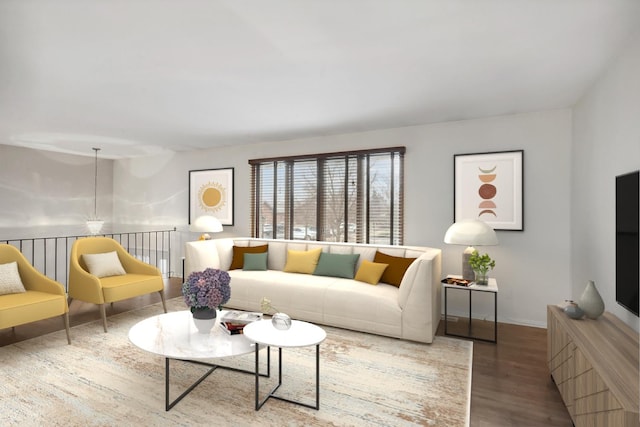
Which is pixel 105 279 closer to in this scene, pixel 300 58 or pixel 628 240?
pixel 300 58

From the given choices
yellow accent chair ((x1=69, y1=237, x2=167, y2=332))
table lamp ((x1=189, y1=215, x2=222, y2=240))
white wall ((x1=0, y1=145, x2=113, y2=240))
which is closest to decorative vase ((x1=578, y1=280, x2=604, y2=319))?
yellow accent chair ((x1=69, y1=237, x2=167, y2=332))

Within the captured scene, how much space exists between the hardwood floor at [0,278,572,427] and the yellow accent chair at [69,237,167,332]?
0.37m

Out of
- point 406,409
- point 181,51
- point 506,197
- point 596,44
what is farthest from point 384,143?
point 406,409

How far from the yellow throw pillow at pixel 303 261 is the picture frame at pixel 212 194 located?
177cm

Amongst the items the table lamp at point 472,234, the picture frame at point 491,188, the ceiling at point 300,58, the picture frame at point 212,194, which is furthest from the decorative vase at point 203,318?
the picture frame at point 212,194

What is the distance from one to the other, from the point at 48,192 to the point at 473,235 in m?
7.28

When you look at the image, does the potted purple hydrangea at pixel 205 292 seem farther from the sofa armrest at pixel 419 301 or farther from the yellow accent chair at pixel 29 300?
the sofa armrest at pixel 419 301

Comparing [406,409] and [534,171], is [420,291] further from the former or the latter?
[534,171]

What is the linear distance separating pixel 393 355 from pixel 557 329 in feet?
4.23

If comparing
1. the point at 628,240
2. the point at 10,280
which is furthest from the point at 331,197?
the point at 10,280

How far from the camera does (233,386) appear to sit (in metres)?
2.47

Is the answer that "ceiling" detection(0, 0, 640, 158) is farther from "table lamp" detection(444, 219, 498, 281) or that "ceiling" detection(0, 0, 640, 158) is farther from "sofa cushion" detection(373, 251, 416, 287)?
"sofa cushion" detection(373, 251, 416, 287)

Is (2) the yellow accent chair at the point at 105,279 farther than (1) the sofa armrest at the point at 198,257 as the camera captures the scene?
No

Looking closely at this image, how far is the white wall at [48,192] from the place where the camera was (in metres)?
5.81
